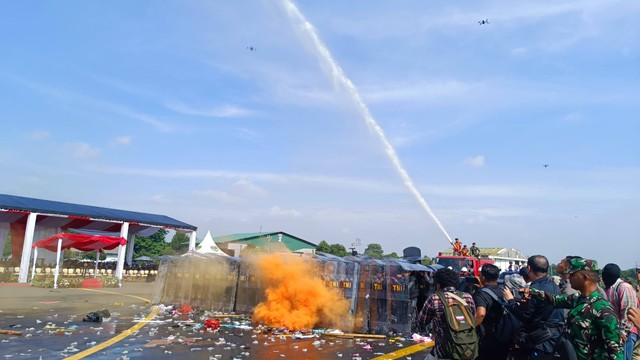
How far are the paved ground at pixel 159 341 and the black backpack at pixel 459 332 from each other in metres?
5.14

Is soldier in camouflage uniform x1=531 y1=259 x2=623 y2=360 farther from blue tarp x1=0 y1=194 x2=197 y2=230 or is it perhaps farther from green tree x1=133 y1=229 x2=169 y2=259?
green tree x1=133 y1=229 x2=169 y2=259

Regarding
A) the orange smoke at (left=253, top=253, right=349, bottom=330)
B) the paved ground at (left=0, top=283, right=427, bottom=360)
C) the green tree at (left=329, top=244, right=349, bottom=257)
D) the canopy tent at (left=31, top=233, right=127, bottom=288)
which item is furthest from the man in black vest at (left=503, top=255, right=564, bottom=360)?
the green tree at (left=329, top=244, right=349, bottom=257)

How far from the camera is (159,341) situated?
10562 mm

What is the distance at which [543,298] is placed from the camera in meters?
4.92

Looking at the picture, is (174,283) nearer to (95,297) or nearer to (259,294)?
(259,294)

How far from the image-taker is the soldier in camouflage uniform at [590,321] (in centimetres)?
405

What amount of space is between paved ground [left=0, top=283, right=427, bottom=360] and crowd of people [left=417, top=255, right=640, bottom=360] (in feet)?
15.6

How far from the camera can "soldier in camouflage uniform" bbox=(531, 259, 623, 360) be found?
405cm

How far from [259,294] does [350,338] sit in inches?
159

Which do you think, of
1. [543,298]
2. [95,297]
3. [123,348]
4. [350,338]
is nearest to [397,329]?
[350,338]

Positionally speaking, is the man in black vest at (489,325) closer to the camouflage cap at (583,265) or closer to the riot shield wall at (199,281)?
the camouflage cap at (583,265)

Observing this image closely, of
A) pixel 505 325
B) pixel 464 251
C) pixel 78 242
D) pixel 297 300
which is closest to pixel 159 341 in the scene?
pixel 297 300

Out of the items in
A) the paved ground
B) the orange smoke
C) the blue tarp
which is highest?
the blue tarp

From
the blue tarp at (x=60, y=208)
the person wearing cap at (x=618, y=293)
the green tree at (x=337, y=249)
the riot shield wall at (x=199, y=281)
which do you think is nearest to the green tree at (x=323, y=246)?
the green tree at (x=337, y=249)
